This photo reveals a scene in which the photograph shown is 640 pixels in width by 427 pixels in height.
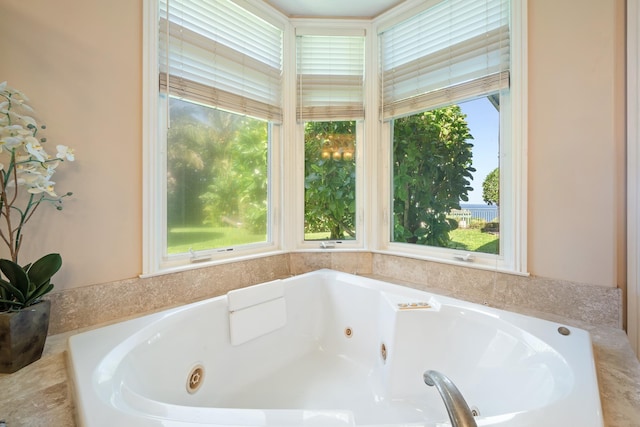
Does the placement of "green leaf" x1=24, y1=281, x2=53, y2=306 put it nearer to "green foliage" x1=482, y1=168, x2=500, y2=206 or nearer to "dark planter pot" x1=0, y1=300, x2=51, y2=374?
"dark planter pot" x1=0, y1=300, x2=51, y2=374

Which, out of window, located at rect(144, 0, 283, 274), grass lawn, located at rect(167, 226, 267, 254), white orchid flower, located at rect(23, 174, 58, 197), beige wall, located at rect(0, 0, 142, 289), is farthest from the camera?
grass lawn, located at rect(167, 226, 267, 254)

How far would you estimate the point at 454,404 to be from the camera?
0.59 meters

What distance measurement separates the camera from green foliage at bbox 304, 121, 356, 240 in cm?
208

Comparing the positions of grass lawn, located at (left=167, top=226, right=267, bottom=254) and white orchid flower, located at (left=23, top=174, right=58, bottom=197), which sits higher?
white orchid flower, located at (left=23, top=174, right=58, bottom=197)

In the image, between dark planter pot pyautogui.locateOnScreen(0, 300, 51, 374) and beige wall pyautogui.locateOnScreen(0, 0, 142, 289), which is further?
beige wall pyautogui.locateOnScreen(0, 0, 142, 289)

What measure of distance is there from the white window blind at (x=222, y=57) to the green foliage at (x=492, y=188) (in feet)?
4.66

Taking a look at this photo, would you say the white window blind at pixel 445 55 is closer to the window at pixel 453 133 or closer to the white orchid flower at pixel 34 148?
the window at pixel 453 133

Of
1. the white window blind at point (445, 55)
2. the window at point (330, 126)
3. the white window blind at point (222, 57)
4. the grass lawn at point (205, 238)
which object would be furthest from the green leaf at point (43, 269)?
the white window blind at point (445, 55)

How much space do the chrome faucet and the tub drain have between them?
Result: 1.02 meters

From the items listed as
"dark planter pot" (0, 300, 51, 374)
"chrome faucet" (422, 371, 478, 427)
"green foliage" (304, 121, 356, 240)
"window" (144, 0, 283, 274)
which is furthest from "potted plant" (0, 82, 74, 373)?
"green foliage" (304, 121, 356, 240)

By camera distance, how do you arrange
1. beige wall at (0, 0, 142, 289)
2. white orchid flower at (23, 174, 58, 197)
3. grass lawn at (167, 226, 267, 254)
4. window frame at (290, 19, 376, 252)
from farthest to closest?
1. window frame at (290, 19, 376, 252)
2. grass lawn at (167, 226, 267, 254)
3. beige wall at (0, 0, 142, 289)
4. white orchid flower at (23, 174, 58, 197)

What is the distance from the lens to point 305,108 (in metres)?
2.01

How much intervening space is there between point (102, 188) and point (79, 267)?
1.15 feet

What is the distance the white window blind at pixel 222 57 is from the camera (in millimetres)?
1479
